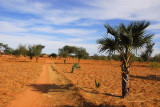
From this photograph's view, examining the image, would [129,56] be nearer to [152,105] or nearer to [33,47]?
[152,105]

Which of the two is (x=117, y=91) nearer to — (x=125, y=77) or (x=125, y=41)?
(x=125, y=77)

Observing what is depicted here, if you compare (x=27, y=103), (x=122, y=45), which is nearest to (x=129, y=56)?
(x=122, y=45)

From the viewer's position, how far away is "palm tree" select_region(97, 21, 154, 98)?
5941 millimetres

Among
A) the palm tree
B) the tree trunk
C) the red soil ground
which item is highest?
the palm tree

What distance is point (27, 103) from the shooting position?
645cm

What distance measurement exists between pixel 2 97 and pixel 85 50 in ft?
→ 108

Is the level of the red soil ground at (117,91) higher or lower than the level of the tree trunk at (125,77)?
lower

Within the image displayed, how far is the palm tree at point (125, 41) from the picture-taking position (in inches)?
234

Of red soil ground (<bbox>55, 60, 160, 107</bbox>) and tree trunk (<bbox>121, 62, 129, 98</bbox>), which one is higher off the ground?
tree trunk (<bbox>121, 62, 129, 98</bbox>)

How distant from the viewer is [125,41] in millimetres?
6133

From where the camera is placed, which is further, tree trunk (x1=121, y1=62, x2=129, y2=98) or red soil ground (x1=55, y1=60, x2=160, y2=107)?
tree trunk (x1=121, y1=62, x2=129, y2=98)

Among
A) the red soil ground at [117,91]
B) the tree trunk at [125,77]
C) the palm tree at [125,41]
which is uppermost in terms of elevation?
the palm tree at [125,41]

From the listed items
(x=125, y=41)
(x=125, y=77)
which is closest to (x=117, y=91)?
(x=125, y=77)

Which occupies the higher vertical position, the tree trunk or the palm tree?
the palm tree
